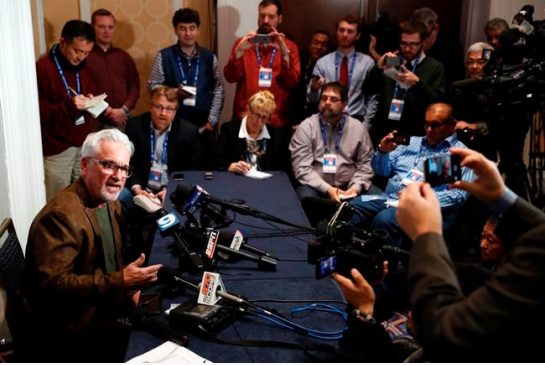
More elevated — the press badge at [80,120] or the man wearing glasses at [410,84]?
the man wearing glasses at [410,84]

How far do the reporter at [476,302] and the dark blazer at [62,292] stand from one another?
1.16m

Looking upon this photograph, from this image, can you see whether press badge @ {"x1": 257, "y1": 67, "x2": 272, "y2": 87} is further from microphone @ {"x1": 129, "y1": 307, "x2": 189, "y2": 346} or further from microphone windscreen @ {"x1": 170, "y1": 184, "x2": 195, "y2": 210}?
microphone @ {"x1": 129, "y1": 307, "x2": 189, "y2": 346}

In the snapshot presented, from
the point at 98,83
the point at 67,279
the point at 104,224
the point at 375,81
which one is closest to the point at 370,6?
the point at 375,81

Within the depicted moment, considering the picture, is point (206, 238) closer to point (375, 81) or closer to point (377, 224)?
point (377, 224)

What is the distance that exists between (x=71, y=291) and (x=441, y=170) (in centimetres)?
122

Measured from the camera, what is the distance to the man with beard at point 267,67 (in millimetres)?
4090

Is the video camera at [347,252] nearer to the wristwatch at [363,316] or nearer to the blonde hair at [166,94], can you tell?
the wristwatch at [363,316]

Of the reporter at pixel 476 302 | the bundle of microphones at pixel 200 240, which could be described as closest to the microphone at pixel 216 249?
the bundle of microphones at pixel 200 240

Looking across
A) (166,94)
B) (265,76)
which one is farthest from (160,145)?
(265,76)

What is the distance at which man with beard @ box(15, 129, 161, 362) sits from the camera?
1857 mm

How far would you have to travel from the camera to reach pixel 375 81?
402cm

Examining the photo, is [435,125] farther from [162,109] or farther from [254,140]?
[162,109]

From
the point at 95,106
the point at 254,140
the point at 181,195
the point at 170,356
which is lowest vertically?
the point at 170,356

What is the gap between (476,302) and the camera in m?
0.96
